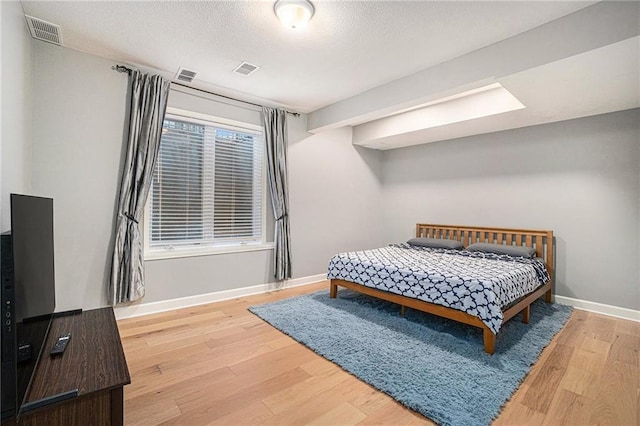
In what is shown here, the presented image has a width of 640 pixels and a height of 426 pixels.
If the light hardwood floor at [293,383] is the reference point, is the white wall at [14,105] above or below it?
above

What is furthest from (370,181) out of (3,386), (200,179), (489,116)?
(3,386)

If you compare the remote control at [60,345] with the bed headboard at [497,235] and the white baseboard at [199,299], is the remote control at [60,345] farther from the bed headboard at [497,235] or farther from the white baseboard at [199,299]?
the bed headboard at [497,235]

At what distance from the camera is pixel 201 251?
355cm

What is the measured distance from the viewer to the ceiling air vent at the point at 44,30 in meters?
2.34

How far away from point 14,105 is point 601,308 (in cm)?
565

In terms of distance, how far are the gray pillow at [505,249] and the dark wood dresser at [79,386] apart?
392 cm

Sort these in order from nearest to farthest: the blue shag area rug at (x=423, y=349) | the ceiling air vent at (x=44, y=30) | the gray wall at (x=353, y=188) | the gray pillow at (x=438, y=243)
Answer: the blue shag area rug at (x=423, y=349), the ceiling air vent at (x=44, y=30), the gray wall at (x=353, y=188), the gray pillow at (x=438, y=243)

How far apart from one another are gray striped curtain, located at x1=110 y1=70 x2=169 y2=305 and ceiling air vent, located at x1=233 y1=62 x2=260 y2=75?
859 millimetres

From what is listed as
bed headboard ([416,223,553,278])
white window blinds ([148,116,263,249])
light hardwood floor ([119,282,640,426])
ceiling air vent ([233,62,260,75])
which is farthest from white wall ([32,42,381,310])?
bed headboard ([416,223,553,278])

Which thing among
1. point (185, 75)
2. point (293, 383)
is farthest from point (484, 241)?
point (185, 75)

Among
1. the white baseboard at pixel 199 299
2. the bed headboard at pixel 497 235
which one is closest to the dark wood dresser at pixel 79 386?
the white baseboard at pixel 199 299

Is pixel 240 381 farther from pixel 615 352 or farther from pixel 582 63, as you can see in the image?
pixel 582 63

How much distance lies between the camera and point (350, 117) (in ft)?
12.5

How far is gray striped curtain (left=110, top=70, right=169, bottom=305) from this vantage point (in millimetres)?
2949
